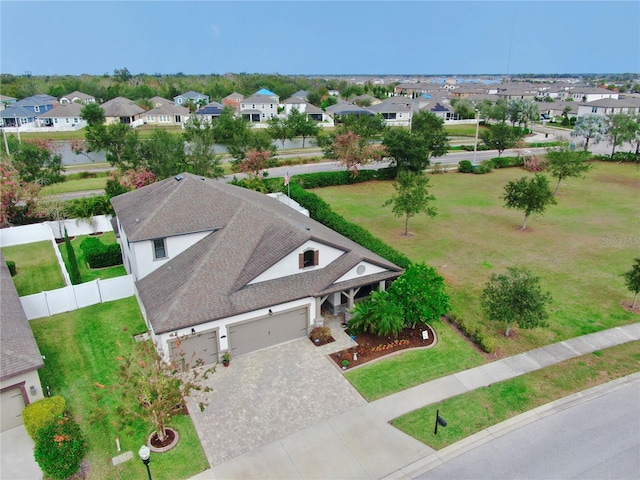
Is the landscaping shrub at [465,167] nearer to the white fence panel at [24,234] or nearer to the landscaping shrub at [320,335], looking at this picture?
the landscaping shrub at [320,335]

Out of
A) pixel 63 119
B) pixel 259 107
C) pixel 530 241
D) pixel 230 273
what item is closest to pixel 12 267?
pixel 230 273

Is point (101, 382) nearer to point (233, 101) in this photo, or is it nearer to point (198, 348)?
point (198, 348)

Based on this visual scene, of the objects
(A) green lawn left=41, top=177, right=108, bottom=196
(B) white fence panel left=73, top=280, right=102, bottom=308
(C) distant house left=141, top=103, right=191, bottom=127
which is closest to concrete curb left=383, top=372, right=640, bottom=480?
(B) white fence panel left=73, top=280, right=102, bottom=308

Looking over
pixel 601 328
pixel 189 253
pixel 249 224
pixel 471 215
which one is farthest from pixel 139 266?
pixel 471 215

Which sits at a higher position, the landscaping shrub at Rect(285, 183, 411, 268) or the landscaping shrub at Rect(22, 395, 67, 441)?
the landscaping shrub at Rect(285, 183, 411, 268)

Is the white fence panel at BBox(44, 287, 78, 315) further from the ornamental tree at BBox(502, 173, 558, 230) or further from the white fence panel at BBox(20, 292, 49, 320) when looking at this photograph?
Answer: the ornamental tree at BBox(502, 173, 558, 230)

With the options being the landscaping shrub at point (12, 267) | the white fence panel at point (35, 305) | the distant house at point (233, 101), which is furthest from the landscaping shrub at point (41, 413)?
the distant house at point (233, 101)
